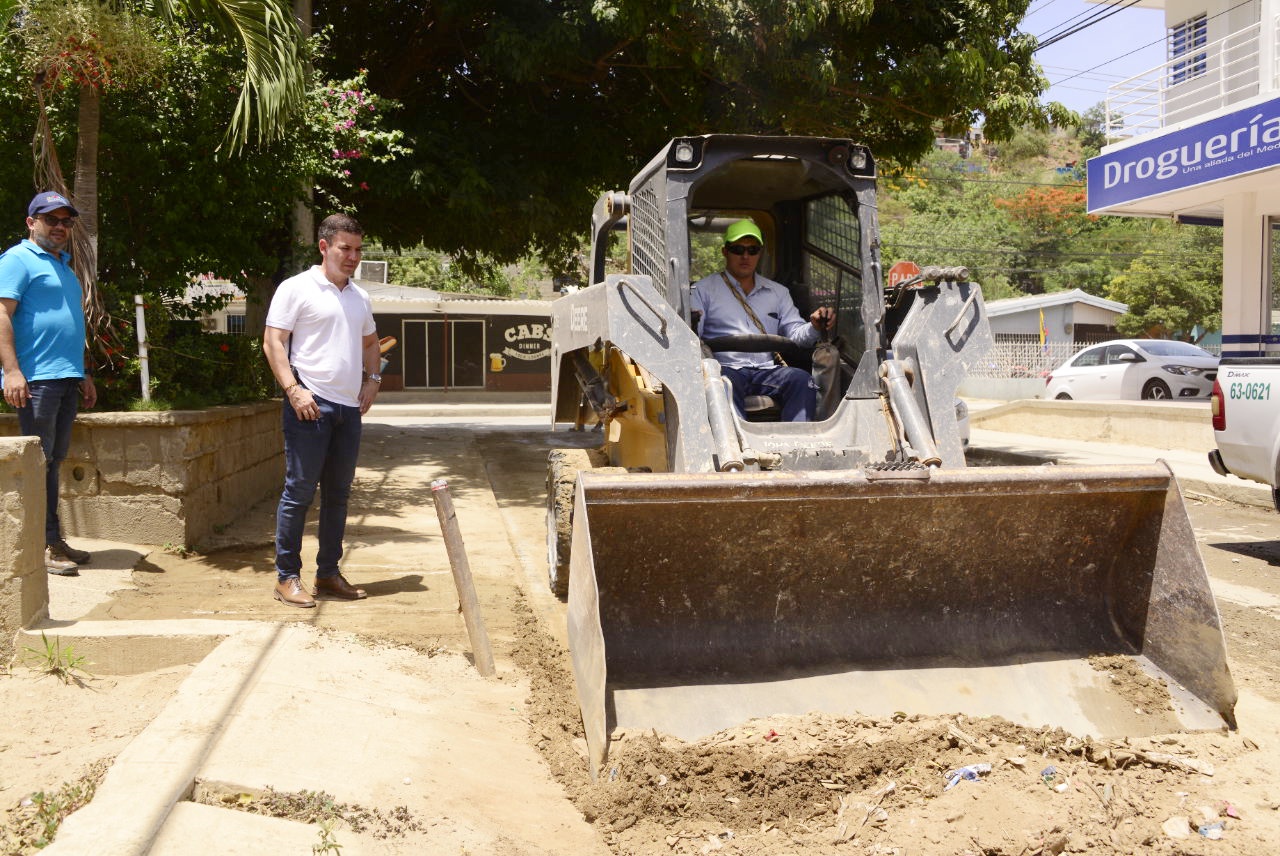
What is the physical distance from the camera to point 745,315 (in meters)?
6.24

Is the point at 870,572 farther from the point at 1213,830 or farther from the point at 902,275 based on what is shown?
the point at 902,275

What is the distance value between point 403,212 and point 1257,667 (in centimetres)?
1066

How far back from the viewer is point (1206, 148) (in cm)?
1381

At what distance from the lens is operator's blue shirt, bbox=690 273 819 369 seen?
612 centimetres

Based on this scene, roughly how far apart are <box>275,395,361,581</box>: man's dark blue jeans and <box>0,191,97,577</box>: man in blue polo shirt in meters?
1.14

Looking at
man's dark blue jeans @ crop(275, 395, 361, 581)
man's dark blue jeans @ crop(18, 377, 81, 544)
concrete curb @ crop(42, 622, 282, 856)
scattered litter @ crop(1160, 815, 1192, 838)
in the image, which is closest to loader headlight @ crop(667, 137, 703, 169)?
man's dark blue jeans @ crop(275, 395, 361, 581)

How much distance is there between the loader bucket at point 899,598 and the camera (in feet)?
13.7

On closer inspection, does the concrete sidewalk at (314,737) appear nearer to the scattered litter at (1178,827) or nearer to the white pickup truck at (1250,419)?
the scattered litter at (1178,827)

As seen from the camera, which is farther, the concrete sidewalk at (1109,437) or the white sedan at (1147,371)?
the white sedan at (1147,371)

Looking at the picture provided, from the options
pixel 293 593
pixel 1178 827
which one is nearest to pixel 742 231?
pixel 293 593

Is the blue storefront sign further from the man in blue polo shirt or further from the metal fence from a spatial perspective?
the metal fence

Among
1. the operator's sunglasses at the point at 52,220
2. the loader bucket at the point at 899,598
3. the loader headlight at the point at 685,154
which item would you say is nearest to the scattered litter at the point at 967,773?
the loader bucket at the point at 899,598

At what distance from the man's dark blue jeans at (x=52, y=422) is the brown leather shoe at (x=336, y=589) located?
1.33 meters

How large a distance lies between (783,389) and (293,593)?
8.96 ft
